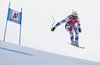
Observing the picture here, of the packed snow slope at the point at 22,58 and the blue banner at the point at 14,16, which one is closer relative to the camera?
the packed snow slope at the point at 22,58

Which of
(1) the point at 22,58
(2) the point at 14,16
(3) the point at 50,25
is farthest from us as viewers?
(3) the point at 50,25

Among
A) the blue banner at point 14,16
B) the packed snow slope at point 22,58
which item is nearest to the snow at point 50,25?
the blue banner at point 14,16

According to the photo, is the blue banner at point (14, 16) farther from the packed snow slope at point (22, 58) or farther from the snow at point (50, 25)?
the packed snow slope at point (22, 58)

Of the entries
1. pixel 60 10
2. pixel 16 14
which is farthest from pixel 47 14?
pixel 16 14

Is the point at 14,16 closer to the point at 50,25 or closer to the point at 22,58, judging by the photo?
the point at 50,25

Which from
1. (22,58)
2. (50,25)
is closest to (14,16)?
(50,25)

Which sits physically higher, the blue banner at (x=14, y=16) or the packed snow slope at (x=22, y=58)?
the blue banner at (x=14, y=16)

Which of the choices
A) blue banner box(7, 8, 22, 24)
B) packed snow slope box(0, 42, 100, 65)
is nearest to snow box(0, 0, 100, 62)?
blue banner box(7, 8, 22, 24)

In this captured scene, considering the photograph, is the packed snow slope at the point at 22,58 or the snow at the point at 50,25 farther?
the snow at the point at 50,25

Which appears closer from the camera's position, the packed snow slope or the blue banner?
the packed snow slope

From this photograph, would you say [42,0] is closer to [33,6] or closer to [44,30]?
[33,6]

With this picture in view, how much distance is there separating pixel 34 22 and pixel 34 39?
1.14 feet

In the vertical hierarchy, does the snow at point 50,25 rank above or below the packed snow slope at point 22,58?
above

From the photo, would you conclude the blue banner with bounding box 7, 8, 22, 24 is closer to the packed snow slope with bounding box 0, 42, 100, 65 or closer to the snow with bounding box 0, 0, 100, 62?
the snow with bounding box 0, 0, 100, 62
